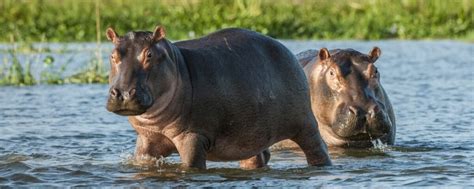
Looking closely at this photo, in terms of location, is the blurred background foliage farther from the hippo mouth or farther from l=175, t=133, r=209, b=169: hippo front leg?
the hippo mouth

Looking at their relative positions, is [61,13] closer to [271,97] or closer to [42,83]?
[42,83]

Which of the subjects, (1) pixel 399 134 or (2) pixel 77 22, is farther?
(2) pixel 77 22

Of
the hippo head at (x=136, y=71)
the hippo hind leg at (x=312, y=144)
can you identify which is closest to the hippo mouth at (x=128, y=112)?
the hippo head at (x=136, y=71)

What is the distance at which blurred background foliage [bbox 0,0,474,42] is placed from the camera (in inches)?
808

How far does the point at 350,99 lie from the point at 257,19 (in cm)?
1256

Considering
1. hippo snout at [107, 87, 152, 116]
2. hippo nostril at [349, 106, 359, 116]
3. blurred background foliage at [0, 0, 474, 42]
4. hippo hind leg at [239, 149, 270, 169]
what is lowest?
hippo hind leg at [239, 149, 270, 169]

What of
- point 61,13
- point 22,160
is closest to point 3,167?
point 22,160

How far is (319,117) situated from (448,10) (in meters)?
13.7

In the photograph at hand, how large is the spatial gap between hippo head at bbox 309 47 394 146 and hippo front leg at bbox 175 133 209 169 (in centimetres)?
181

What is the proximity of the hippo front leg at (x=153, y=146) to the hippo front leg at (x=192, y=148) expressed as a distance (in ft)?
0.37

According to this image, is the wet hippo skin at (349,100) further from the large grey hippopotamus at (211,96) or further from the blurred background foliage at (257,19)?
the blurred background foliage at (257,19)

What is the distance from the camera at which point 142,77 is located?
6496 mm

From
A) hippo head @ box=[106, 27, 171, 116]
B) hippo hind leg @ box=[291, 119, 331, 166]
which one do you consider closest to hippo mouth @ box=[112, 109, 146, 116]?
hippo head @ box=[106, 27, 171, 116]

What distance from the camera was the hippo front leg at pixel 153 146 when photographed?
6.99m
